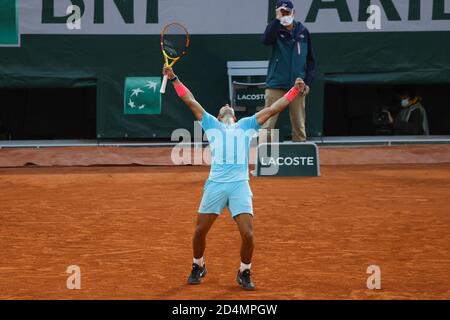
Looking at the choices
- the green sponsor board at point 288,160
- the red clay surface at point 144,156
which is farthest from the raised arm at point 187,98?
the red clay surface at point 144,156

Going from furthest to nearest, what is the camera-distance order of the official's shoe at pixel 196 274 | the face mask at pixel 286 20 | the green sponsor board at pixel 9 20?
the green sponsor board at pixel 9 20 < the face mask at pixel 286 20 < the official's shoe at pixel 196 274

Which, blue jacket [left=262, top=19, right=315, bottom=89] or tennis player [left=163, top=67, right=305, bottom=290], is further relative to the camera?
blue jacket [left=262, top=19, right=315, bottom=89]

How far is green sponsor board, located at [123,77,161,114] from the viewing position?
15078mm

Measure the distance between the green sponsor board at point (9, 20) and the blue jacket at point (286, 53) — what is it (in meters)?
4.65

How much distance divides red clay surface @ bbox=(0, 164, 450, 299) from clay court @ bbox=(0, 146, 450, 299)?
0.04ft

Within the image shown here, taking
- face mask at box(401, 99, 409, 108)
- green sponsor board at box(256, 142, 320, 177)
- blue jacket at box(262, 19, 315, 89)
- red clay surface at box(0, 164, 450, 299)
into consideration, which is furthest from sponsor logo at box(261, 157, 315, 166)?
face mask at box(401, 99, 409, 108)

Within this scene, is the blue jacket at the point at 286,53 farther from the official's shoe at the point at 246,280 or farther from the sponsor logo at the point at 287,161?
the official's shoe at the point at 246,280

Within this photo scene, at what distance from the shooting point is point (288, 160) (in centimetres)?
1273

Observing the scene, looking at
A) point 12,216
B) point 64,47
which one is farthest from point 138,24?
point 12,216

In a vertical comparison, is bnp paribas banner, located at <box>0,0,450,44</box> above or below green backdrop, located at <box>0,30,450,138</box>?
above

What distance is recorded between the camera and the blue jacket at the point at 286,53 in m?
12.4

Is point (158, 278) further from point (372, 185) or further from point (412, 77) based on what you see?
point (412, 77)

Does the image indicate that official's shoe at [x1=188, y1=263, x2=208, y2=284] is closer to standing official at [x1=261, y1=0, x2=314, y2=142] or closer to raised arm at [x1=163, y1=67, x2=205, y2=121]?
raised arm at [x1=163, y1=67, x2=205, y2=121]
